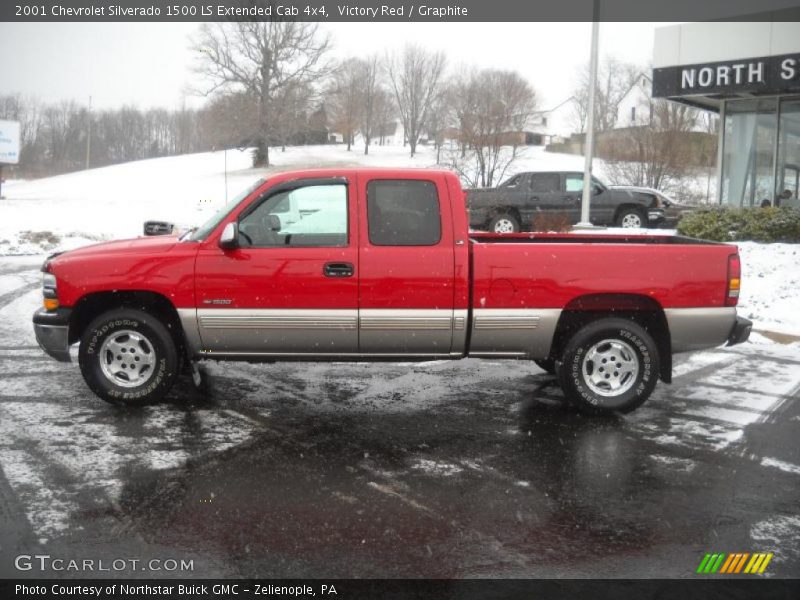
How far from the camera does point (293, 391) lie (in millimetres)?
7457

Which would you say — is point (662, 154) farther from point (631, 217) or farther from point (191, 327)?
point (191, 327)

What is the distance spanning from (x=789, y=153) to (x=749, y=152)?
116 centimetres

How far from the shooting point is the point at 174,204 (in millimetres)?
40094

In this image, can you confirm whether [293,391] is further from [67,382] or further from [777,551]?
[777,551]

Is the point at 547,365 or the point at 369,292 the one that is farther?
the point at 547,365

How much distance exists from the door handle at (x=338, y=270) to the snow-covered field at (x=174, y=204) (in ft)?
4.31

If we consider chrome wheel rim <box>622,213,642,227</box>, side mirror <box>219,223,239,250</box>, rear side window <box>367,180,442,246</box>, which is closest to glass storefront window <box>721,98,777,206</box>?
chrome wheel rim <box>622,213,642,227</box>

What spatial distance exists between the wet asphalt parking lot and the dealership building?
45.8 feet

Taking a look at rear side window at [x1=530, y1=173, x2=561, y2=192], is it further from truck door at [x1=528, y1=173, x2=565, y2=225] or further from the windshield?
the windshield

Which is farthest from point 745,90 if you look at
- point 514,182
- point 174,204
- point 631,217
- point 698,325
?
point 174,204

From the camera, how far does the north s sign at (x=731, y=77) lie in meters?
19.1

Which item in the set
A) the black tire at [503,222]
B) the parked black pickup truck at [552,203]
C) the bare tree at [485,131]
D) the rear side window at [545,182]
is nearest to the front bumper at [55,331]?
the parked black pickup truck at [552,203]

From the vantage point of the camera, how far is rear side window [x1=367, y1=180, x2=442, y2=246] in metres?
6.59
